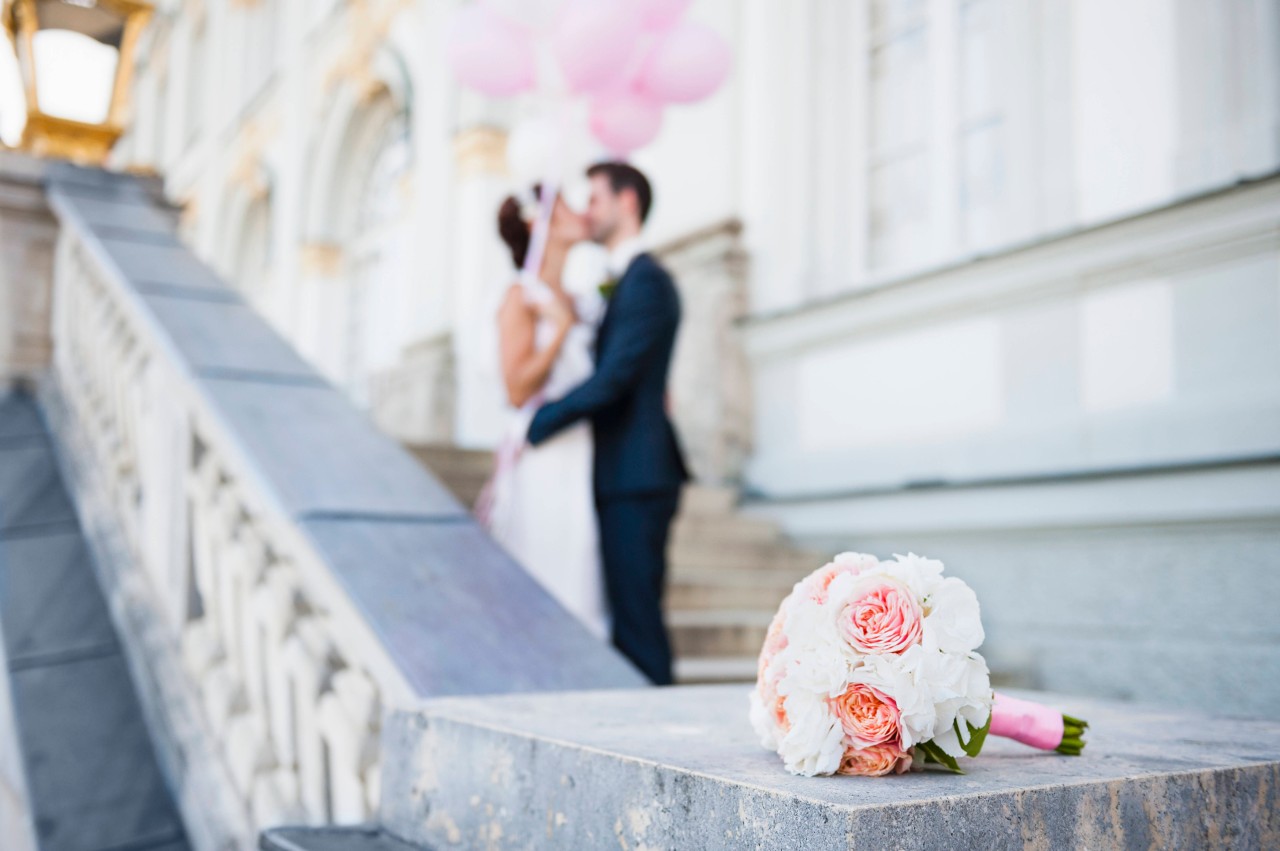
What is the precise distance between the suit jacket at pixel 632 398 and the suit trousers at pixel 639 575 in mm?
44

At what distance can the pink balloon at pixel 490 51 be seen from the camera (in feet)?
11.0

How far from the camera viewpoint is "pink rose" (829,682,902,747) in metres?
1.00

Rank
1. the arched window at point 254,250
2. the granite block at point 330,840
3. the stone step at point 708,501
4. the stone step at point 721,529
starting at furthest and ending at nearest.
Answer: the arched window at point 254,250
the stone step at point 708,501
the stone step at point 721,529
the granite block at point 330,840

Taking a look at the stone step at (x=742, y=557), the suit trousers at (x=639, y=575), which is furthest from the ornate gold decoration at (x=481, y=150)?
the suit trousers at (x=639, y=575)

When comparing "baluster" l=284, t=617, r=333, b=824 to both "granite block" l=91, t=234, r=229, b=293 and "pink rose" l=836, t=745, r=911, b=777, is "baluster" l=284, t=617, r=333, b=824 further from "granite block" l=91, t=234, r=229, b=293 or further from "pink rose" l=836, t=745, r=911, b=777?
"granite block" l=91, t=234, r=229, b=293

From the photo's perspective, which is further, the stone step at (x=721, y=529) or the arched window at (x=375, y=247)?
the arched window at (x=375, y=247)

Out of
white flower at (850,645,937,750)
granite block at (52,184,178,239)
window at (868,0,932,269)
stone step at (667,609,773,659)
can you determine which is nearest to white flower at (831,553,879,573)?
white flower at (850,645,937,750)

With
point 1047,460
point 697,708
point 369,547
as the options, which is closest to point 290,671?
point 369,547

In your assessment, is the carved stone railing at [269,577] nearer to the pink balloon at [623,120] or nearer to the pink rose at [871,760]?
the pink rose at [871,760]

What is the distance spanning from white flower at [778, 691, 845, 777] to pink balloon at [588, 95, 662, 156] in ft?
8.75

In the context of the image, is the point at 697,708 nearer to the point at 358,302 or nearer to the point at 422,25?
the point at 422,25

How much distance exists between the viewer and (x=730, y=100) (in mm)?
6000

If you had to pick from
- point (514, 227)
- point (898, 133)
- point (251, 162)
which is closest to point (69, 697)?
point (514, 227)

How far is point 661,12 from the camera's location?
10.8 feet
